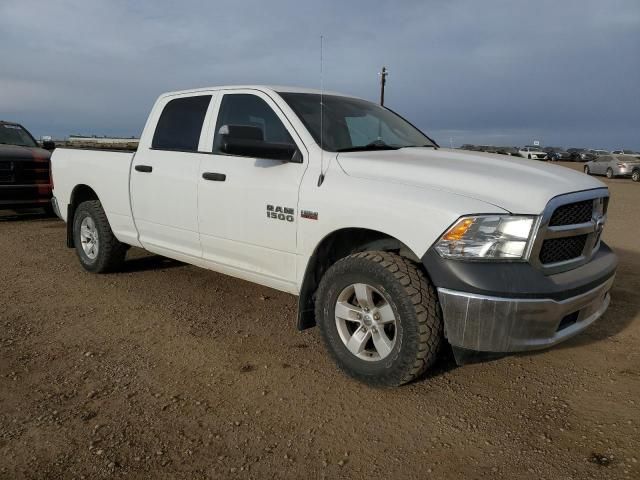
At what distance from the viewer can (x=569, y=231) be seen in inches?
116

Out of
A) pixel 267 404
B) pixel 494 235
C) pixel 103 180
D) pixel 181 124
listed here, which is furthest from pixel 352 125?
pixel 103 180

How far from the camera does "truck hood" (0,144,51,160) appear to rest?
9000mm

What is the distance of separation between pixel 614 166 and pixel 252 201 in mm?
29094

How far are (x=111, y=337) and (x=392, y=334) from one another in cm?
216

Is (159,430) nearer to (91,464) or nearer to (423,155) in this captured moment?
(91,464)

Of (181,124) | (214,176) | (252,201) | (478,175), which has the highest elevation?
(181,124)

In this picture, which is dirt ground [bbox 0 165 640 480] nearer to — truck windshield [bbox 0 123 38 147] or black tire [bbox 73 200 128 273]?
black tire [bbox 73 200 128 273]

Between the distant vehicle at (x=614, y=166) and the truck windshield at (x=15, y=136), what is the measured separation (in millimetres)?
27353

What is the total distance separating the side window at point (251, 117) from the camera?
3.84m

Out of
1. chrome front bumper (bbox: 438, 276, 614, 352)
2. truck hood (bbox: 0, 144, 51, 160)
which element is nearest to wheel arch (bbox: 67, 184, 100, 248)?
truck hood (bbox: 0, 144, 51, 160)

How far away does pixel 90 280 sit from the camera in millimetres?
5449

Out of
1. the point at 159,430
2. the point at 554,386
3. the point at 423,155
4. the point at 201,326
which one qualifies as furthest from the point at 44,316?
the point at 554,386

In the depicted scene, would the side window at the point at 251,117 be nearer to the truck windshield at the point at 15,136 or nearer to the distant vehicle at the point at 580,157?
the truck windshield at the point at 15,136

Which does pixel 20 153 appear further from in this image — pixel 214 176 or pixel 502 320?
pixel 502 320
